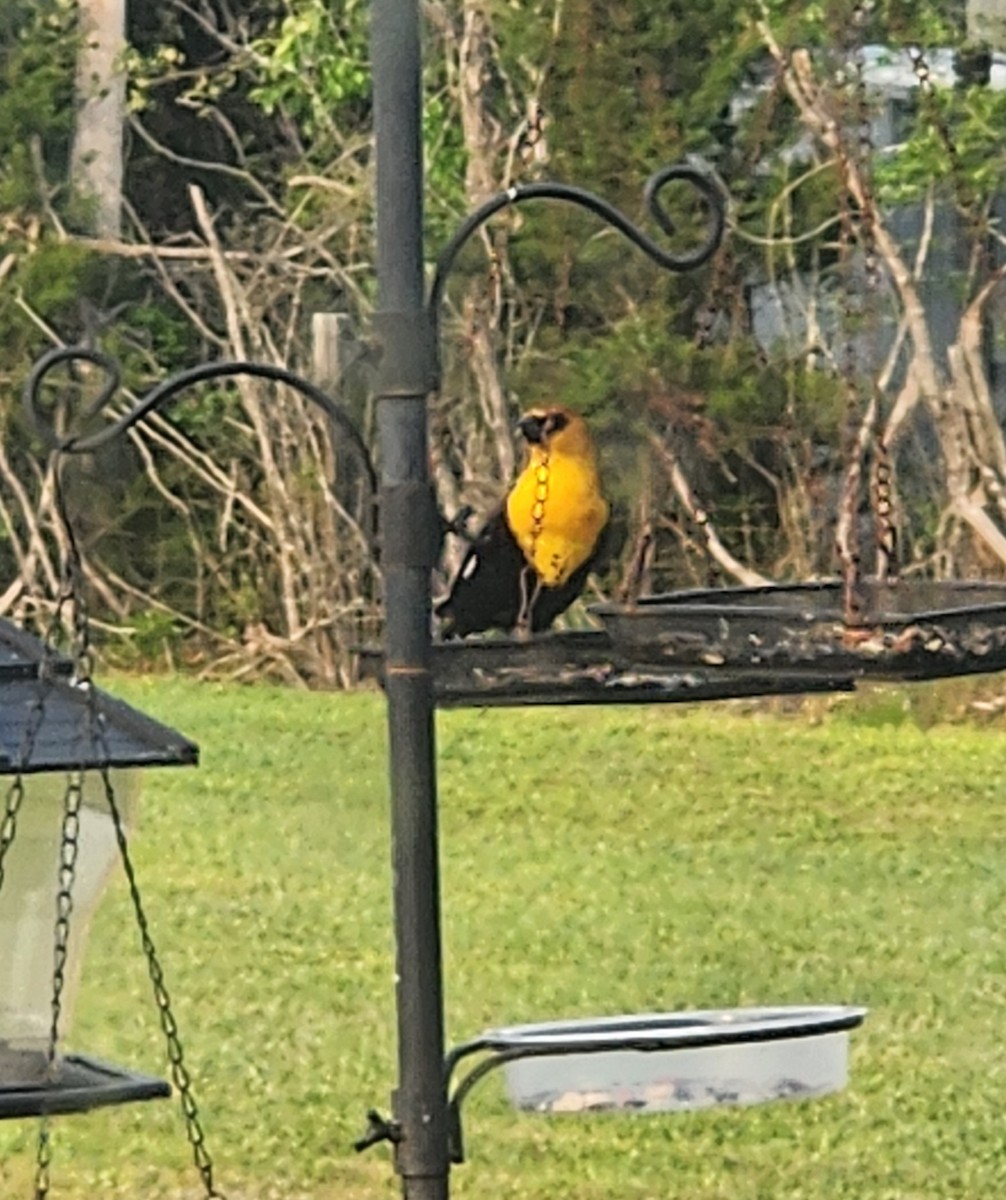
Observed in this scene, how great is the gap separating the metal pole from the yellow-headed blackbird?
1378 mm

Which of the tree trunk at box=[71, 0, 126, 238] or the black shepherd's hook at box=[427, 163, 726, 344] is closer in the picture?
the black shepherd's hook at box=[427, 163, 726, 344]

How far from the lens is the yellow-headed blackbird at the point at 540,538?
125 inches

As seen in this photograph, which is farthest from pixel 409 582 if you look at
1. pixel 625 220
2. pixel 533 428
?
pixel 533 428

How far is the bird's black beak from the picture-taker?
3184 millimetres

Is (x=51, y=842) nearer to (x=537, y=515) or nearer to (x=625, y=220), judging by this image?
(x=625, y=220)

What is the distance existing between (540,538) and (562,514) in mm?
73

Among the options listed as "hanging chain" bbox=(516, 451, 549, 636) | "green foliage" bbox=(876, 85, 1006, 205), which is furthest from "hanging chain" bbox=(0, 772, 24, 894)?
"green foliage" bbox=(876, 85, 1006, 205)

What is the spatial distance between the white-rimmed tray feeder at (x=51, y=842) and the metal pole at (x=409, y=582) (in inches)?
7.4

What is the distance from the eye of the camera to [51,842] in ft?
6.68

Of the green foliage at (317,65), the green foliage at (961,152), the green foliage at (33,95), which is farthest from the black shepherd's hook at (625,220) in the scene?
the green foliage at (33,95)

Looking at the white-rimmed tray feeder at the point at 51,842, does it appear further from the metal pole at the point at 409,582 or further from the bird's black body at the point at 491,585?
the bird's black body at the point at 491,585

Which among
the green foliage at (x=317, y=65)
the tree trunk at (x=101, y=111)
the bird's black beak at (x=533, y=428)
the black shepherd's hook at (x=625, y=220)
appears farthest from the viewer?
the tree trunk at (x=101, y=111)

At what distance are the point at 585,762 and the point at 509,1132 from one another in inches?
138

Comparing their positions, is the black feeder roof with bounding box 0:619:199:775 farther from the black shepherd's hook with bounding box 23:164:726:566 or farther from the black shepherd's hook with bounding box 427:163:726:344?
the black shepherd's hook with bounding box 427:163:726:344
